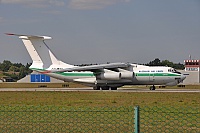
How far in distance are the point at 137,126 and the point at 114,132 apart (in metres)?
2.06

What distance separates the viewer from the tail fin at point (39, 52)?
5003cm

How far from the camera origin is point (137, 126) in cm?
861

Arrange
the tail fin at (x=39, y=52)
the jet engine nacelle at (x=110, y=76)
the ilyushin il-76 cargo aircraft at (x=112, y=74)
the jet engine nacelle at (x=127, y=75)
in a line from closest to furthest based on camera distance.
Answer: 1. the jet engine nacelle at (x=127, y=75)
2. the jet engine nacelle at (x=110, y=76)
3. the ilyushin il-76 cargo aircraft at (x=112, y=74)
4. the tail fin at (x=39, y=52)

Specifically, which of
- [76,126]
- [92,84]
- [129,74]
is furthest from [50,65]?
[76,126]

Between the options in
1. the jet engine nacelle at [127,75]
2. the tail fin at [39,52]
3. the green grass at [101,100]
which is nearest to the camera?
the green grass at [101,100]

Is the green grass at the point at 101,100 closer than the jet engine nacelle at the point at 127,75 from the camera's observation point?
Yes

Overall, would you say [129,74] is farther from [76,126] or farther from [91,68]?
[76,126]

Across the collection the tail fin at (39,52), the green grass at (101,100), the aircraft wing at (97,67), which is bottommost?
the green grass at (101,100)

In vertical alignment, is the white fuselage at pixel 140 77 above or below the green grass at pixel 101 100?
above

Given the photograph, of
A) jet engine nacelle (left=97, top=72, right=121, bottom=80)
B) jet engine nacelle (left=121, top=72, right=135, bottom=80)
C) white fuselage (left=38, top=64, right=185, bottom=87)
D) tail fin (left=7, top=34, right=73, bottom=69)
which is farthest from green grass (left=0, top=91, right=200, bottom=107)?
tail fin (left=7, top=34, right=73, bottom=69)

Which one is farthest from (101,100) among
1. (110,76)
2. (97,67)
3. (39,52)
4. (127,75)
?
(39,52)

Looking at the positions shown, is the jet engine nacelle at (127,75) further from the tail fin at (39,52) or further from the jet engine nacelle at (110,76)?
the tail fin at (39,52)

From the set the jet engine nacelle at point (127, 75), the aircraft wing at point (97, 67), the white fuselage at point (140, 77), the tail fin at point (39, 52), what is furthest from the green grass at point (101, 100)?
the tail fin at point (39, 52)

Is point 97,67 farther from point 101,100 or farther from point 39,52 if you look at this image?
point 101,100
